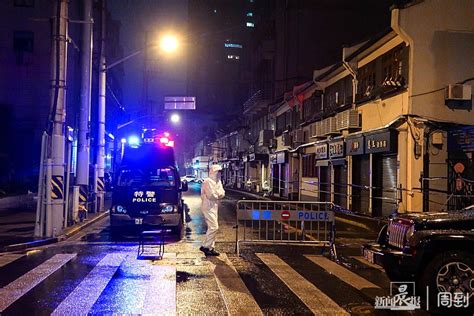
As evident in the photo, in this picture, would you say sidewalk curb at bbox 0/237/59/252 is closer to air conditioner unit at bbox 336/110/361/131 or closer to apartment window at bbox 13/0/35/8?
air conditioner unit at bbox 336/110/361/131

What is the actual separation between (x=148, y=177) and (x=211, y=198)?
4.66 metres

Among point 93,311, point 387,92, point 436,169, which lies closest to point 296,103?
point 387,92

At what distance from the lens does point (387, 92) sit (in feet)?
62.1

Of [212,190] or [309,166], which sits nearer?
[212,190]

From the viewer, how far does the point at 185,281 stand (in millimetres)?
8414

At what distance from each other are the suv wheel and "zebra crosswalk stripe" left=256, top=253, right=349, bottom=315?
119 centimetres

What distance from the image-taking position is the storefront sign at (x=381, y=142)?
1828cm

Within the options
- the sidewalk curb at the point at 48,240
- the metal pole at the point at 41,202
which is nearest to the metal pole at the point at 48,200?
the metal pole at the point at 41,202

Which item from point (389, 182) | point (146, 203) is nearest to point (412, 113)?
point (389, 182)

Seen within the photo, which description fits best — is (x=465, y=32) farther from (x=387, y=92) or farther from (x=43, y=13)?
(x=43, y=13)

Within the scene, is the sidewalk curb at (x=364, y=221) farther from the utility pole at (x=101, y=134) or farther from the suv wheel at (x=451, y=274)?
the suv wheel at (x=451, y=274)

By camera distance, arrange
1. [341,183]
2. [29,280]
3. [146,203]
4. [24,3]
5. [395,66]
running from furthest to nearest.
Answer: [24,3]
[341,183]
[395,66]
[146,203]
[29,280]

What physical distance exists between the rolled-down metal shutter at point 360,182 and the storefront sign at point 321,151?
10.1 feet

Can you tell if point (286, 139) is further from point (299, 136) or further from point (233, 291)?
point (233, 291)
